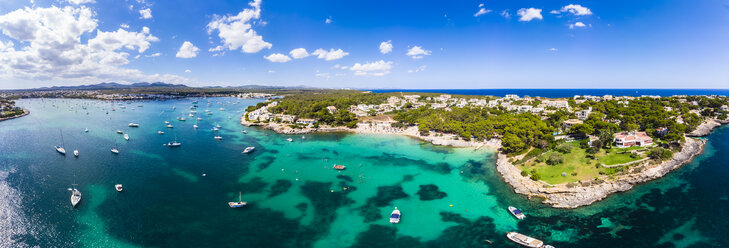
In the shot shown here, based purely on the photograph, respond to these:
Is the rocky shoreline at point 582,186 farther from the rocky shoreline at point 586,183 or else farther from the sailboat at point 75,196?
the sailboat at point 75,196

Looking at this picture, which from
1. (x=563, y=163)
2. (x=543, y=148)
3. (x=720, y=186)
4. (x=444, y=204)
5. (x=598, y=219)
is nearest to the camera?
(x=598, y=219)

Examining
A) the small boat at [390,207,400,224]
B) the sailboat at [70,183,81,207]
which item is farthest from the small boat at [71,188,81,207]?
the small boat at [390,207,400,224]

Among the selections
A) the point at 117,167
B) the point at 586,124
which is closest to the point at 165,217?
the point at 117,167

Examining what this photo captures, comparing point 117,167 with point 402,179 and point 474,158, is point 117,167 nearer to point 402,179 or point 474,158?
point 402,179

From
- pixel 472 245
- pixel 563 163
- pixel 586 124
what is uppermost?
pixel 586 124

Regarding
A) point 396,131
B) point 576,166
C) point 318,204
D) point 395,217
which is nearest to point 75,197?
point 318,204

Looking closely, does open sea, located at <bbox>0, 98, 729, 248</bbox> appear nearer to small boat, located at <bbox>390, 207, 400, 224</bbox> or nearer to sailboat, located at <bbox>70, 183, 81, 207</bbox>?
sailboat, located at <bbox>70, 183, 81, 207</bbox>

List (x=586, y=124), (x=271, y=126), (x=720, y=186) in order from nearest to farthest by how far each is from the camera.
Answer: (x=720, y=186) < (x=586, y=124) < (x=271, y=126)
